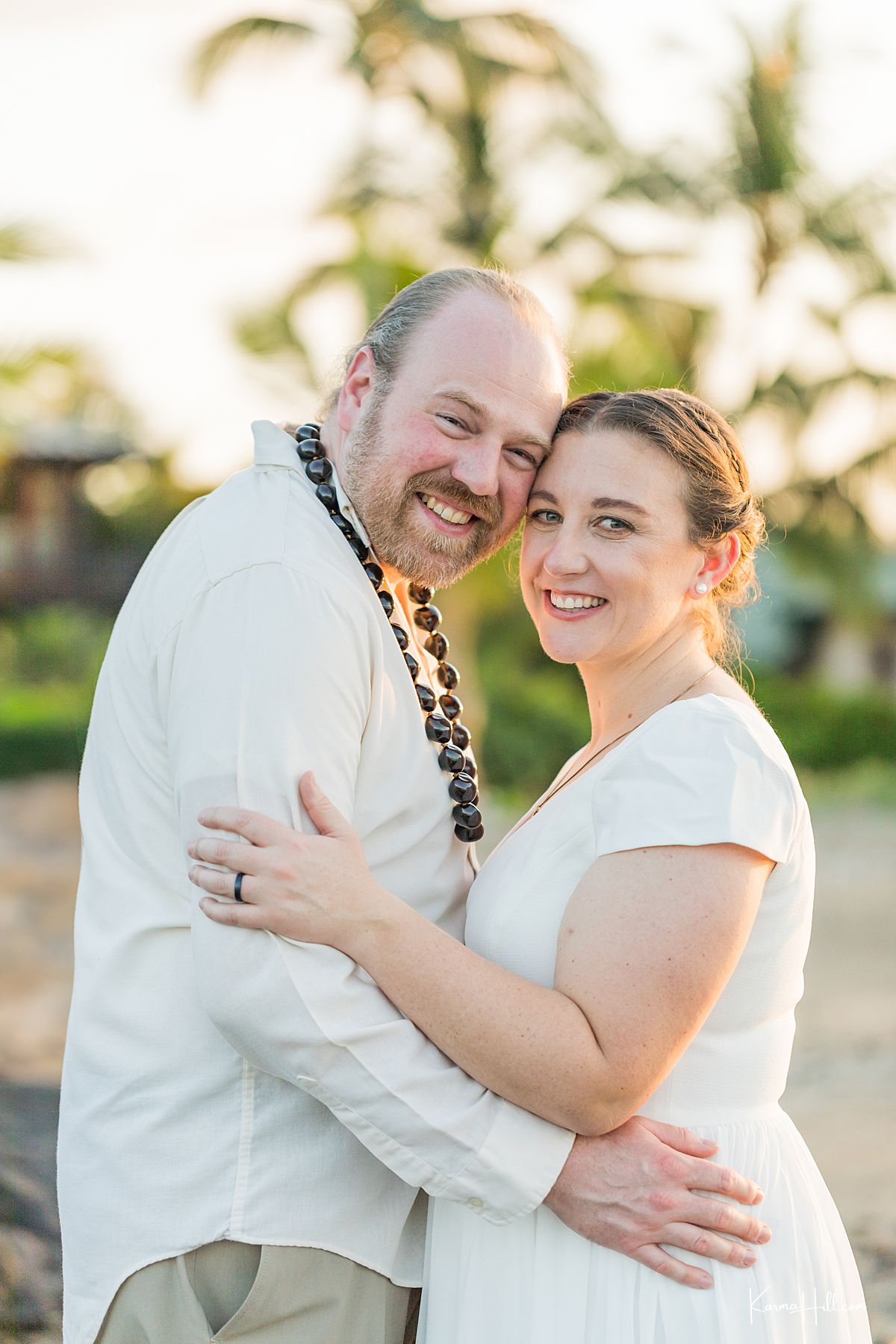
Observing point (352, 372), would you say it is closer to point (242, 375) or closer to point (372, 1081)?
point (372, 1081)

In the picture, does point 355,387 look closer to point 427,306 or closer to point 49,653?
point 427,306

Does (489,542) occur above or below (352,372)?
below

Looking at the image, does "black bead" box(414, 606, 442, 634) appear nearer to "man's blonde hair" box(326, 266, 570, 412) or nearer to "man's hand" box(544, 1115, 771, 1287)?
"man's blonde hair" box(326, 266, 570, 412)

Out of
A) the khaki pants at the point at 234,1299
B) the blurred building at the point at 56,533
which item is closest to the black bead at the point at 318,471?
the khaki pants at the point at 234,1299

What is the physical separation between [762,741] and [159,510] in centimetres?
2183

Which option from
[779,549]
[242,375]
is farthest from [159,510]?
[779,549]

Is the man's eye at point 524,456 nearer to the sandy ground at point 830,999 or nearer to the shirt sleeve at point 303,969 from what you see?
the shirt sleeve at point 303,969

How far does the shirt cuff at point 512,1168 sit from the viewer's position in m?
2.15

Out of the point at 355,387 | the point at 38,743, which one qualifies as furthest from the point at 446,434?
the point at 38,743

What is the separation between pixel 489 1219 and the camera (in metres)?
2.22

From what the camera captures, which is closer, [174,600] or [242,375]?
[174,600]

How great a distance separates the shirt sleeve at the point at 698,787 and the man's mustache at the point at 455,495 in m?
0.58

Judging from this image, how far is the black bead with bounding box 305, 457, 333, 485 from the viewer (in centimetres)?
256

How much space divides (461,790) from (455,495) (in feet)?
1.92
